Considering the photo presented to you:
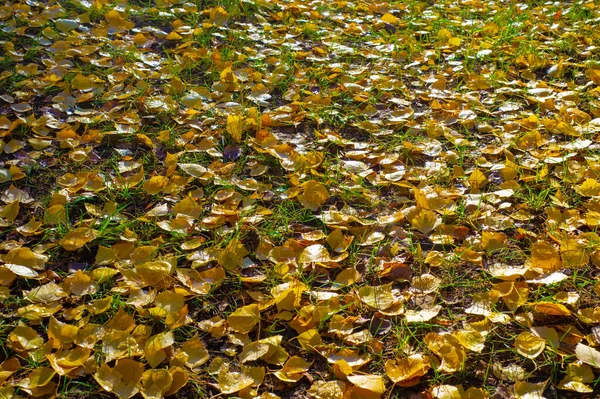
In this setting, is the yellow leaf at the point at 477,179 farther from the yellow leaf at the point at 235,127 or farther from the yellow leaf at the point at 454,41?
the yellow leaf at the point at 454,41

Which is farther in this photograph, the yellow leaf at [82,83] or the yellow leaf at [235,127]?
the yellow leaf at [82,83]

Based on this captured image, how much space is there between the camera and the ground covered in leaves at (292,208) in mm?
1767

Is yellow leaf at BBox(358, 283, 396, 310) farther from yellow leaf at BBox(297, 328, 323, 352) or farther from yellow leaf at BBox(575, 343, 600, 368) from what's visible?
yellow leaf at BBox(575, 343, 600, 368)

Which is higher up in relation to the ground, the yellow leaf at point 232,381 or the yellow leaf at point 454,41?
Result: the yellow leaf at point 454,41

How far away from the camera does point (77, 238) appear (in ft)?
7.13

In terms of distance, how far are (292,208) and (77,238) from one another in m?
0.82

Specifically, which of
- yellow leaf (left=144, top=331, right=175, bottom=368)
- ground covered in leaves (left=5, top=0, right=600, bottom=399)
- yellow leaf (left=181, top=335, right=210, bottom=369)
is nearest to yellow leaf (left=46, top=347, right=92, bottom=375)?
ground covered in leaves (left=5, top=0, right=600, bottom=399)

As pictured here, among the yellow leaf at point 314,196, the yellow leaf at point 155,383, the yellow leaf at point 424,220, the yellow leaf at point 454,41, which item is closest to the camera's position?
the yellow leaf at point 155,383

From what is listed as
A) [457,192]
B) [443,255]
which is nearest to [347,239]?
[443,255]

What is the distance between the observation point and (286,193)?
2.46m

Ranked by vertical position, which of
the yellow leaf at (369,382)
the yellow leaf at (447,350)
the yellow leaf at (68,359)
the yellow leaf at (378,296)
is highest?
the yellow leaf at (447,350)

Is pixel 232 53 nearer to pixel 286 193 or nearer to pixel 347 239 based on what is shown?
pixel 286 193

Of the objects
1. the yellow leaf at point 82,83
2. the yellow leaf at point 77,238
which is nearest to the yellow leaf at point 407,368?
the yellow leaf at point 77,238

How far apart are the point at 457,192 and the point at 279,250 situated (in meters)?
0.80
